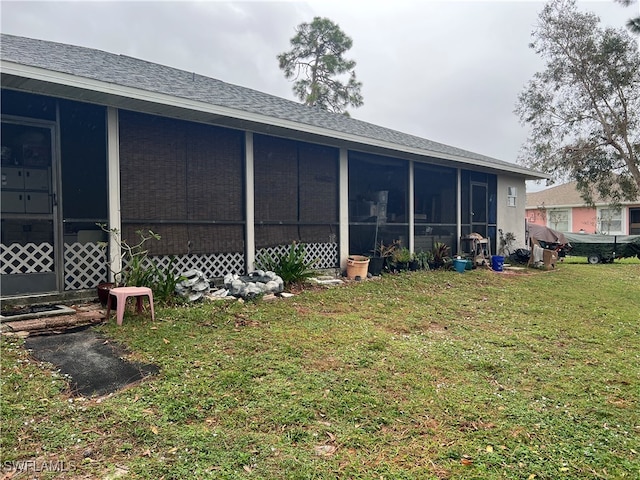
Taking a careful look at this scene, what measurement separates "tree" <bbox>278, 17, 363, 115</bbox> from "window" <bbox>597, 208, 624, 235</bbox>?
16.0m

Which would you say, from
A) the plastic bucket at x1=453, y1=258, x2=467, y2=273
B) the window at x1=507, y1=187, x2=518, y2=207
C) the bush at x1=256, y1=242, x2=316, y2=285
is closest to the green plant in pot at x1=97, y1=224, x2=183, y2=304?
the bush at x1=256, y1=242, x2=316, y2=285

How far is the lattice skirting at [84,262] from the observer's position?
480cm

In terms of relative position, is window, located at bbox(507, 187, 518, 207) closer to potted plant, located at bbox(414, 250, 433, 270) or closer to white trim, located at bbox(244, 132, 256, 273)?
potted plant, located at bbox(414, 250, 433, 270)

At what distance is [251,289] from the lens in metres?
5.76

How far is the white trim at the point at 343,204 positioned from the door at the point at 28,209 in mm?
4781

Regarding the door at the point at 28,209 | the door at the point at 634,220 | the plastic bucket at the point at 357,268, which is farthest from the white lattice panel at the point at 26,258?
the door at the point at 634,220

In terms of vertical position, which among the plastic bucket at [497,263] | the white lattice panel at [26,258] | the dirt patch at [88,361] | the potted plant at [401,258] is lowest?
the dirt patch at [88,361]

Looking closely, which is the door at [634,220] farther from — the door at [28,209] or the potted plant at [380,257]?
the door at [28,209]

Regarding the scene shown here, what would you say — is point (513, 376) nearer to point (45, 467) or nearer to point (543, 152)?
point (45, 467)

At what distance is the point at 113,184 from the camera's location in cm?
530

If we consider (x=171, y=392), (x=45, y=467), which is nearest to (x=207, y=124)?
(x=171, y=392)

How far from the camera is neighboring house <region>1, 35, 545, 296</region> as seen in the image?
487 centimetres

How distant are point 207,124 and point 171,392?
447cm

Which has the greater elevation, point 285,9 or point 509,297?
point 285,9
